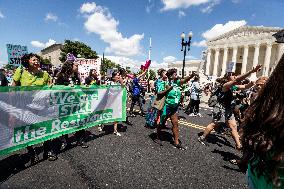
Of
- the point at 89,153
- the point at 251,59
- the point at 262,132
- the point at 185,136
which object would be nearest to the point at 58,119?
the point at 89,153

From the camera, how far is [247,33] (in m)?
70.5

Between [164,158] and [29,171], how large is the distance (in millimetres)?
2553

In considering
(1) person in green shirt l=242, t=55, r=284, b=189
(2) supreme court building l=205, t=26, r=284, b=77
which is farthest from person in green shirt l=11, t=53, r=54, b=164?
(2) supreme court building l=205, t=26, r=284, b=77

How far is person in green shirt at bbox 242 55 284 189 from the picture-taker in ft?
3.17

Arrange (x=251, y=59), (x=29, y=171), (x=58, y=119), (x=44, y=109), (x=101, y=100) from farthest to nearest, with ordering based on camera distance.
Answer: (x=251, y=59)
(x=101, y=100)
(x=58, y=119)
(x=44, y=109)
(x=29, y=171)

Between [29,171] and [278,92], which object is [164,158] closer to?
[29,171]

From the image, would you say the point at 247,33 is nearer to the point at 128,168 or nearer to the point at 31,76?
the point at 128,168

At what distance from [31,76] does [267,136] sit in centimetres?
441

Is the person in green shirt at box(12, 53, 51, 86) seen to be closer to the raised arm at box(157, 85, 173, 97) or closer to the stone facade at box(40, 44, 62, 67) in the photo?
the raised arm at box(157, 85, 173, 97)

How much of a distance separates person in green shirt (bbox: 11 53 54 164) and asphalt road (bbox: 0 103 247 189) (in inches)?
8.3

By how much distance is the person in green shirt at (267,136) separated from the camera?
97 cm

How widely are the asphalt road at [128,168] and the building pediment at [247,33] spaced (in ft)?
219

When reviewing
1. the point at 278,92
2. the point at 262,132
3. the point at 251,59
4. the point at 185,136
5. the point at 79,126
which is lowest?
the point at 185,136

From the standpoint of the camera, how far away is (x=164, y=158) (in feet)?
16.6
